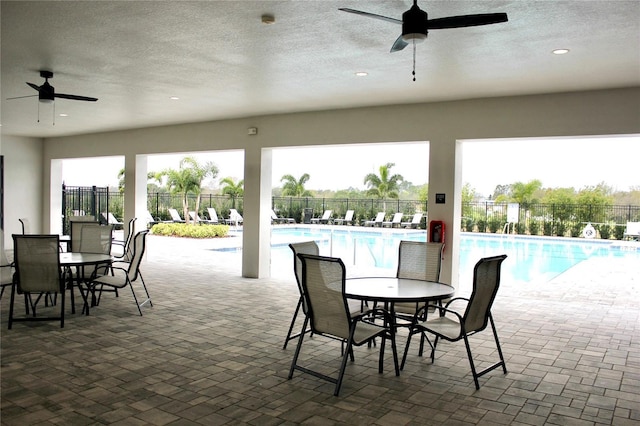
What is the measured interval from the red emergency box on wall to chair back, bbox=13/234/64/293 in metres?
4.62

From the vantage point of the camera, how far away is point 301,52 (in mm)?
4863

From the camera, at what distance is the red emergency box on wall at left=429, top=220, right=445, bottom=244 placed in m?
7.01

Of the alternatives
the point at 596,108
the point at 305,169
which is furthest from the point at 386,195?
the point at 596,108

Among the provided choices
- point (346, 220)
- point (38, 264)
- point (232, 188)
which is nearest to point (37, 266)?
point (38, 264)

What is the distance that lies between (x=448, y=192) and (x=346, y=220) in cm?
1281

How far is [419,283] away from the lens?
14.8 ft

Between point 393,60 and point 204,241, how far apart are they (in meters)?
11.6

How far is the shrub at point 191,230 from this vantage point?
16609 mm

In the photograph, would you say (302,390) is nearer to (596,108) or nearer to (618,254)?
(596,108)

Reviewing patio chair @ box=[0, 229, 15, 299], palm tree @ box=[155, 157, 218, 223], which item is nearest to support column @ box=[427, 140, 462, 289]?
patio chair @ box=[0, 229, 15, 299]

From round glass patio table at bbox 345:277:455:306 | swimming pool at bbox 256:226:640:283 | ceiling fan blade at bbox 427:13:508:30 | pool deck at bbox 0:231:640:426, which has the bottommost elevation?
pool deck at bbox 0:231:640:426

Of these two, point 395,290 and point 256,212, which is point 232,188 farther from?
point 395,290

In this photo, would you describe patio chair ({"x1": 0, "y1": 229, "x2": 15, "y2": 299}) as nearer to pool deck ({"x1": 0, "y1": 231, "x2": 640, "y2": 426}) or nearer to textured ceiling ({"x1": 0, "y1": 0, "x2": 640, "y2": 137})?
pool deck ({"x1": 0, "y1": 231, "x2": 640, "y2": 426})

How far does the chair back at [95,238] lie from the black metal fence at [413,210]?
25.6 ft
